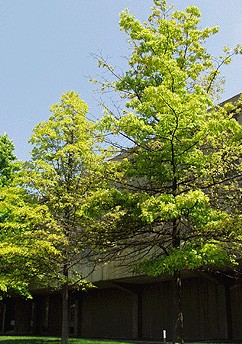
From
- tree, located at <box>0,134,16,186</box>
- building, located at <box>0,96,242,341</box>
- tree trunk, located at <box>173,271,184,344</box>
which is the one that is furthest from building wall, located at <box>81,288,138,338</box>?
tree trunk, located at <box>173,271,184,344</box>

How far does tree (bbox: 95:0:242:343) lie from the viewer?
32.4 ft

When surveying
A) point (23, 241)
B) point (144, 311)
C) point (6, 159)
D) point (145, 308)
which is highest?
point (6, 159)

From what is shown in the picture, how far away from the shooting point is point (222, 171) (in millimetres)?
10758

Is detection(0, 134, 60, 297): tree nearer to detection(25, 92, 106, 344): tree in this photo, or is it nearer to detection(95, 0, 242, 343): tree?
detection(25, 92, 106, 344): tree

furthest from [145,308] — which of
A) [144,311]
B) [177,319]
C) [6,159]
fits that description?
[177,319]

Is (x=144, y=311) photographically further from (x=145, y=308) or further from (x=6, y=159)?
(x=6, y=159)

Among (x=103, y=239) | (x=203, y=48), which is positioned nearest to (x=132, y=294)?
(x=103, y=239)

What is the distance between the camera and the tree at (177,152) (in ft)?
32.4

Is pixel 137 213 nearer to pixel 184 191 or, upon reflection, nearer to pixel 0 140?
pixel 184 191

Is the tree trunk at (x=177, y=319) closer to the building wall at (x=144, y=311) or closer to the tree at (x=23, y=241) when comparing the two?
the tree at (x=23, y=241)

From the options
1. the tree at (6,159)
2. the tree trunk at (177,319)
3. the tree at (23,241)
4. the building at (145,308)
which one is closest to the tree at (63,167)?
the tree at (23,241)

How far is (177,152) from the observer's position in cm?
1041

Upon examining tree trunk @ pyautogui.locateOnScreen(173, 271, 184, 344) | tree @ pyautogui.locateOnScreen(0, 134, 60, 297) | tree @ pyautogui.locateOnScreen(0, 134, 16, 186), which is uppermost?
tree @ pyautogui.locateOnScreen(0, 134, 16, 186)

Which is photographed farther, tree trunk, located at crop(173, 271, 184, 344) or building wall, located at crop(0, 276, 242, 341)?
building wall, located at crop(0, 276, 242, 341)
